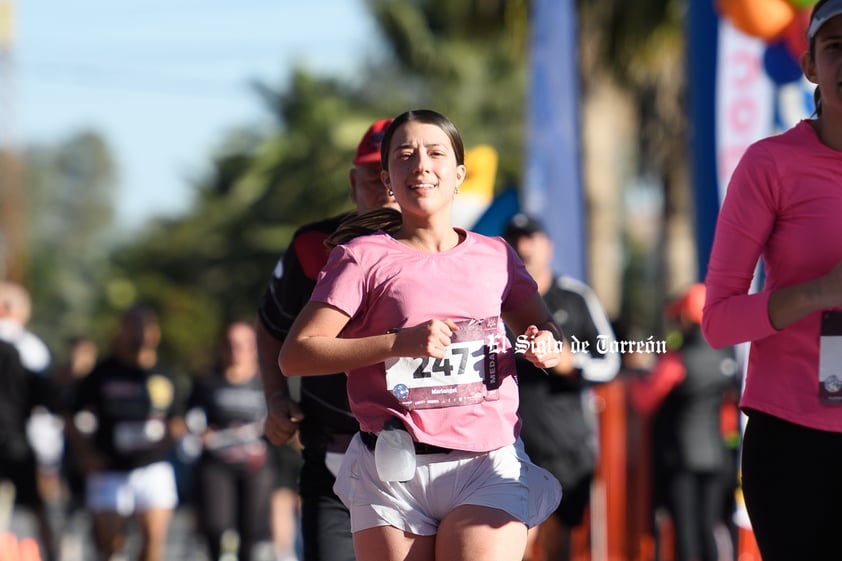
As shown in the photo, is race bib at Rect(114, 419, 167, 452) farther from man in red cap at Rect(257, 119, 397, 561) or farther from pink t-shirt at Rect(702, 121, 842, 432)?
pink t-shirt at Rect(702, 121, 842, 432)

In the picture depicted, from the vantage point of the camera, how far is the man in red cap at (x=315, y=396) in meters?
4.55

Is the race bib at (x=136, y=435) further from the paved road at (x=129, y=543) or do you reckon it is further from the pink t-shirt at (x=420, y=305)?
the pink t-shirt at (x=420, y=305)

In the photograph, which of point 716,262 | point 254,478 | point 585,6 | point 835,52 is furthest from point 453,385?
point 585,6

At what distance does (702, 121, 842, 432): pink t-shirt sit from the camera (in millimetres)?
3410

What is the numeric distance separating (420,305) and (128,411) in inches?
291

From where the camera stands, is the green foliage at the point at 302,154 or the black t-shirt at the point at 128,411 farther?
the green foliage at the point at 302,154

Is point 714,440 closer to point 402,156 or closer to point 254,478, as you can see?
point 254,478

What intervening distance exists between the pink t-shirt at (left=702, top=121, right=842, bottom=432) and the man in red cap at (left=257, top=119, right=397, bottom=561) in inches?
52.4

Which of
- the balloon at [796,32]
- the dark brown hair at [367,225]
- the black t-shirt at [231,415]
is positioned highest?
the balloon at [796,32]

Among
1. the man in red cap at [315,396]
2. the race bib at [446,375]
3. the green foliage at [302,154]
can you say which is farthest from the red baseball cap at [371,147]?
the green foliage at [302,154]

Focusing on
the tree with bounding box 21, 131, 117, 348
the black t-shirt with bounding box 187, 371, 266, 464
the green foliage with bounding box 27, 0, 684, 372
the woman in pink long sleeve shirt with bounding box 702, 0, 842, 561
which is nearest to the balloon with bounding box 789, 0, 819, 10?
the woman in pink long sleeve shirt with bounding box 702, 0, 842, 561

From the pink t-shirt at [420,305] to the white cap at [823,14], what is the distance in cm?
96

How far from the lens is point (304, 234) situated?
4.78 metres

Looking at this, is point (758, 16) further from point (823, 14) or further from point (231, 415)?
point (231, 415)
